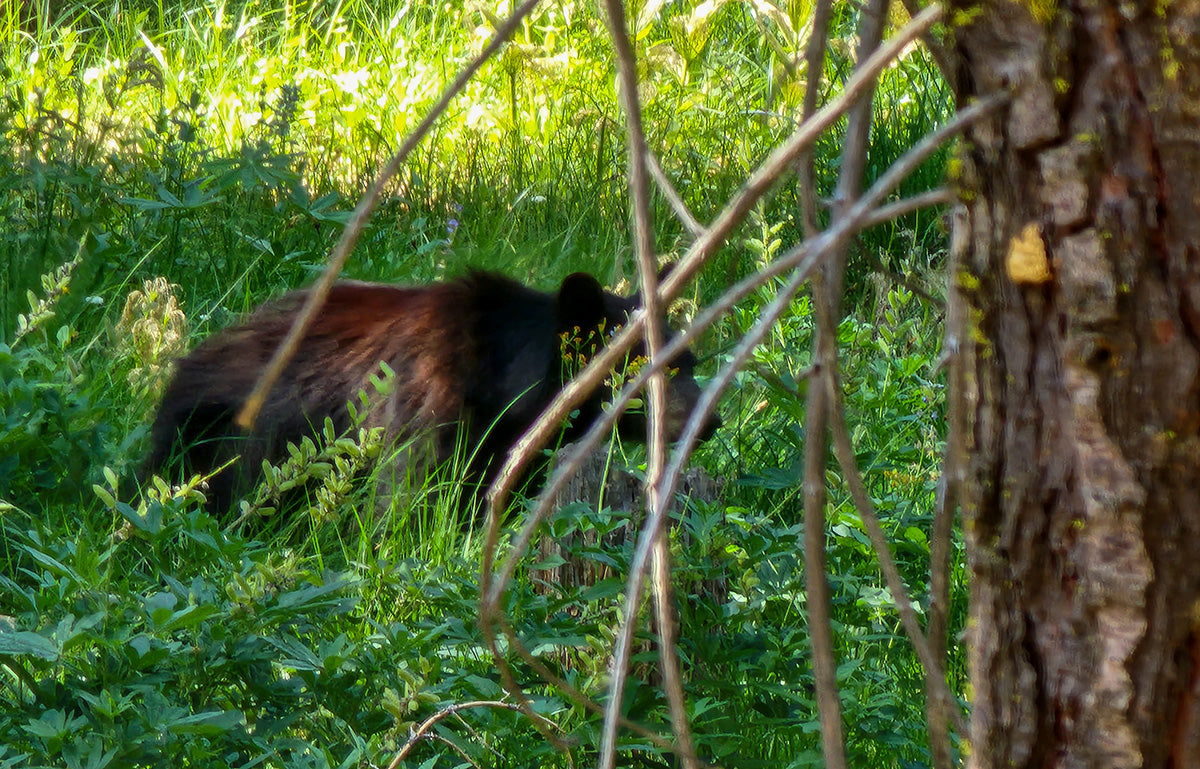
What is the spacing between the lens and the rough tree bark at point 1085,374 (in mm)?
1017

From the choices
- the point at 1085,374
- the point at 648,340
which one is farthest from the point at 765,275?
the point at 1085,374

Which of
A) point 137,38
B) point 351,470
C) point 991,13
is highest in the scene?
point 137,38

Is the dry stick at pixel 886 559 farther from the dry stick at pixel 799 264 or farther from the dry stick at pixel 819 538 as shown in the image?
the dry stick at pixel 799 264

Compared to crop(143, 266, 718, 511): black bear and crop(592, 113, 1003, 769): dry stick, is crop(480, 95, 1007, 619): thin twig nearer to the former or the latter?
crop(592, 113, 1003, 769): dry stick

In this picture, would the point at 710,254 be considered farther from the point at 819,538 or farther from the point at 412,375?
the point at 412,375

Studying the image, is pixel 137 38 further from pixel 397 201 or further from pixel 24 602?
pixel 24 602

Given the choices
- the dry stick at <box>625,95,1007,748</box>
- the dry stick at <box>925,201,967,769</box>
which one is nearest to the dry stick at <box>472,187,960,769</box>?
the dry stick at <box>625,95,1007,748</box>

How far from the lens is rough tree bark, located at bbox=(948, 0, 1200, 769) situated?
1017 mm

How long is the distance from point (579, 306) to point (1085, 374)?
3.50 m

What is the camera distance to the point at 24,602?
2.09 meters

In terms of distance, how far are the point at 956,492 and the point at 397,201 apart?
5718 mm

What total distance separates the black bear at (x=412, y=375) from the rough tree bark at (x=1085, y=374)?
10.6ft

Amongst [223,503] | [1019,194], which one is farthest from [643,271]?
[223,503]

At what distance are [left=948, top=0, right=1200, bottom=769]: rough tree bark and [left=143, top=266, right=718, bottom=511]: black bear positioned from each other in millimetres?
3233
